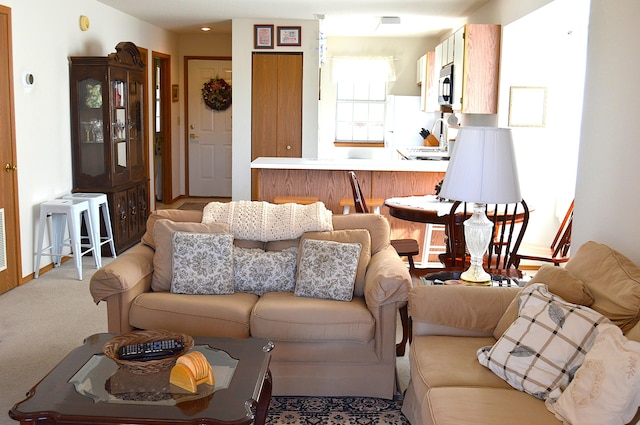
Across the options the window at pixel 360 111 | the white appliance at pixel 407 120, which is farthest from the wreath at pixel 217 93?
the white appliance at pixel 407 120

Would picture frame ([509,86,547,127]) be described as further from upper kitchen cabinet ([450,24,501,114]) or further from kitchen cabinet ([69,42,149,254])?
kitchen cabinet ([69,42,149,254])

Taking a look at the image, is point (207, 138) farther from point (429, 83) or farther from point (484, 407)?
point (484, 407)

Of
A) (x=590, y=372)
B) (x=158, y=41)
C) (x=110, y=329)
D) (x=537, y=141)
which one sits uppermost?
(x=158, y=41)

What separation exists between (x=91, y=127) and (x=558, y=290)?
190 inches

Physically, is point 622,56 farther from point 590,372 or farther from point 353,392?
point 353,392

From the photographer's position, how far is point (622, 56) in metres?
3.14

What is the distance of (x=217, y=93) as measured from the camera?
9.77 metres

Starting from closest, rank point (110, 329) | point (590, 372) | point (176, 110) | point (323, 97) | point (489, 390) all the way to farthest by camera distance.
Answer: point (590, 372) → point (489, 390) → point (110, 329) → point (176, 110) → point (323, 97)

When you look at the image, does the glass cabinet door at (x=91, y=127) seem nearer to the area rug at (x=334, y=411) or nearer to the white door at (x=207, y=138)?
the white door at (x=207, y=138)

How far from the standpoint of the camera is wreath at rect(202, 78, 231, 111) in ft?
31.9

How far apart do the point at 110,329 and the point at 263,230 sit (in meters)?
0.98

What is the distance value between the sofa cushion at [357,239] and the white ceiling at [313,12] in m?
3.53

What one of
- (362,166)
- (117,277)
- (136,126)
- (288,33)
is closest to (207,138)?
(288,33)

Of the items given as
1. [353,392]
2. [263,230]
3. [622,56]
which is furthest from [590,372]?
[263,230]
